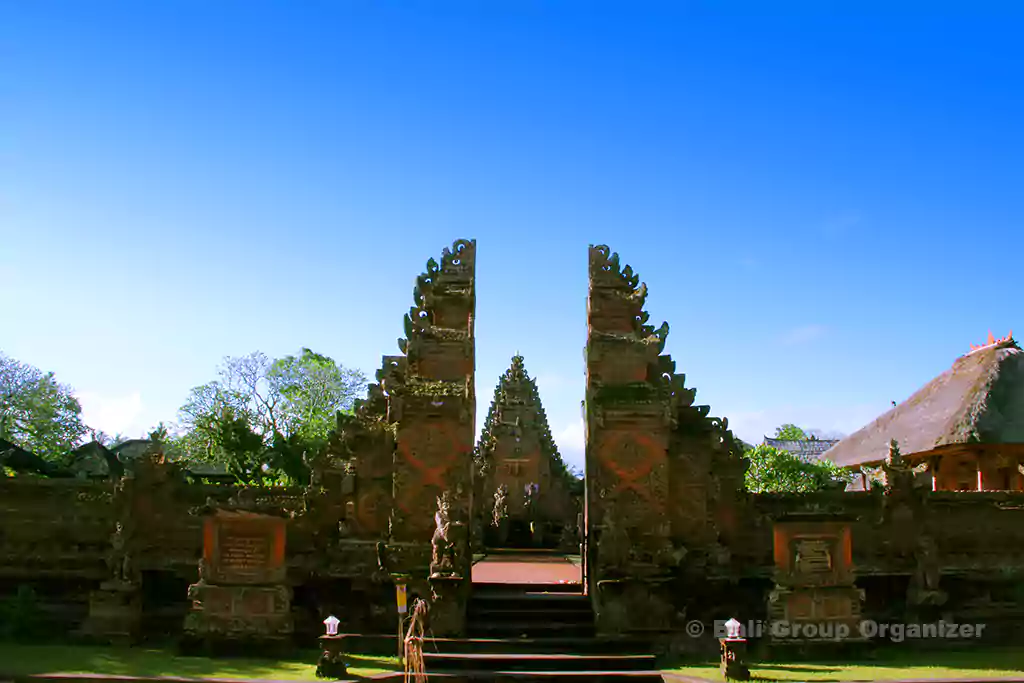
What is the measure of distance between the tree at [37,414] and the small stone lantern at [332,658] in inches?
1139

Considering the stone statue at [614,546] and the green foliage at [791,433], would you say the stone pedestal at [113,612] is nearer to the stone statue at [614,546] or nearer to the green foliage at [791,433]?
the stone statue at [614,546]

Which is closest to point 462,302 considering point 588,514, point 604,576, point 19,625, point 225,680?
point 588,514

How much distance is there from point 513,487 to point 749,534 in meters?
15.7

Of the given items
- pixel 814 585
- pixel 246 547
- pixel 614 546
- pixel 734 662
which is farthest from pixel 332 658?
pixel 814 585

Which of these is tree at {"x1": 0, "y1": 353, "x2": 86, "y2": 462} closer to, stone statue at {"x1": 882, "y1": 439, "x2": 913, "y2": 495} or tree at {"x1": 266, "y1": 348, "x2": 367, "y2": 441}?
tree at {"x1": 266, "y1": 348, "x2": 367, "y2": 441}

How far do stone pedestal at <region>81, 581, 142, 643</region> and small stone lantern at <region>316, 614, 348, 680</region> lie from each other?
183 inches

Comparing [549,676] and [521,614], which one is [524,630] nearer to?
[521,614]

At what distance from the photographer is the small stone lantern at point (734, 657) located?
10.6 m

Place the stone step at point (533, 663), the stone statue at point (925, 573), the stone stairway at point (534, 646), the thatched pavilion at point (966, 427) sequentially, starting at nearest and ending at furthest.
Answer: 1. the stone stairway at point (534, 646)
2. the stone step at point (533, 663)
3. the stone statue at point (925, 573)
4. the thatched pavilion at point (966, 427)

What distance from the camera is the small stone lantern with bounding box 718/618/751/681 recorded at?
34.8ft

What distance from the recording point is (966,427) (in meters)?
22.7

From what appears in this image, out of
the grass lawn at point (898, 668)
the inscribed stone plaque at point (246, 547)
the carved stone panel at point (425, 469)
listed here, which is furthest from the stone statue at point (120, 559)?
the grass lawn at point (898, 668)

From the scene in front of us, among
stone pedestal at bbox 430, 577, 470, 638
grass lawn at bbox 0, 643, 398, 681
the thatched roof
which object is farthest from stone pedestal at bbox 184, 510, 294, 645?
the thatched roof

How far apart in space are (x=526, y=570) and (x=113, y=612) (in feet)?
30.3
